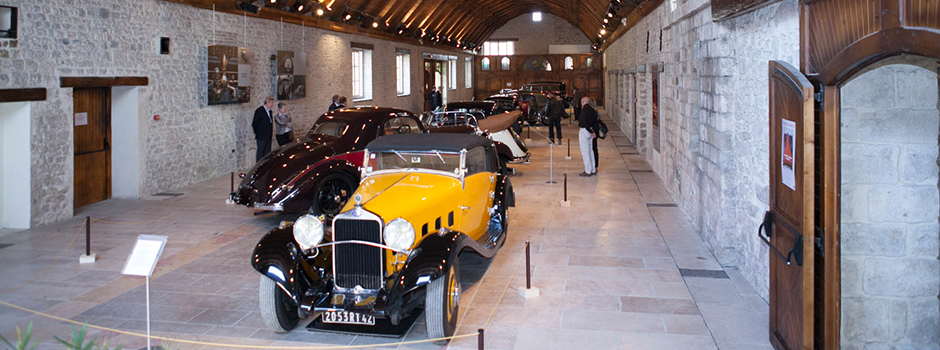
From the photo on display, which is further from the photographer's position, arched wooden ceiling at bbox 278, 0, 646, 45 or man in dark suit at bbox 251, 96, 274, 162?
arched wooden ceiling at bbox 278, 0, 646, 45

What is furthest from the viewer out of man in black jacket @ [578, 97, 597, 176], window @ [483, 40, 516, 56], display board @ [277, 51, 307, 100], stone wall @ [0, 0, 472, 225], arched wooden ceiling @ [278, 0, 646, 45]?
window @ [483, 40, 516, 56]

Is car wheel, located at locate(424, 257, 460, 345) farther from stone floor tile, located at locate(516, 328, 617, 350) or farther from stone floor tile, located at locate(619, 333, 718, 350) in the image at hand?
stone floor tile, located at locate(619, 333, 718, 350)

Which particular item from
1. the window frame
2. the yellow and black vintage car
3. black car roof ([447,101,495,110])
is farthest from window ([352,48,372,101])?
the yellow and black vintage car

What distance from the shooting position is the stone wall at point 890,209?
4.29 m

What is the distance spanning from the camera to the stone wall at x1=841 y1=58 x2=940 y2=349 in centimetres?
429

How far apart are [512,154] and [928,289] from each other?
351 inches

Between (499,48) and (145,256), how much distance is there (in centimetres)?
3838

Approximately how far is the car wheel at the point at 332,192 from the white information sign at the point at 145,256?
168 inches

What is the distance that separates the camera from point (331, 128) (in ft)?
33.2

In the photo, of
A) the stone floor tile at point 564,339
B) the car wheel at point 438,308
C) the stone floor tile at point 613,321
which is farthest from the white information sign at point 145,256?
the stone floor tile at point 613,321

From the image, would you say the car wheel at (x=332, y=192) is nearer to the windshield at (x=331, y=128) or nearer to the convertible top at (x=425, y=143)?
the windshield at (x=331, y=128)

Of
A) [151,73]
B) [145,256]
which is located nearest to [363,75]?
[151,73]

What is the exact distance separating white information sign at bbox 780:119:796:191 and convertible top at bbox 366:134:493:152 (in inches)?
115

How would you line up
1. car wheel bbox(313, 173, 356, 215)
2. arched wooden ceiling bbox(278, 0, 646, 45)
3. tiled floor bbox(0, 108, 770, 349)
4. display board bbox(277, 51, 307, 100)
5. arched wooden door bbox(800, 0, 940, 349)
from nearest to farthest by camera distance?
arched wooden door bbox(800, 0, 940, 349), tiled floor bbox(0, 108, 770, 349), car wheel bbox(313, 173, 356, 215), display board bbox(277, 51, 307, 100), arched wooden ceiling bbox(278, 0, 646, 45)
